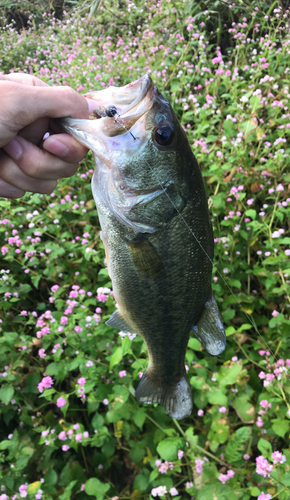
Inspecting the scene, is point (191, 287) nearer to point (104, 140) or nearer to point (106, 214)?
point (106, 214)

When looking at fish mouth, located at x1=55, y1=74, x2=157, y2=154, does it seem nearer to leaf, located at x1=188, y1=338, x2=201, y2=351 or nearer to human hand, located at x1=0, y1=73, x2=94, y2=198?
human hand, located at x1=0, y1=73, x2=94, y2=198

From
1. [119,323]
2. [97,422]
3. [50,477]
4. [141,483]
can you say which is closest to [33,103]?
[119,323]

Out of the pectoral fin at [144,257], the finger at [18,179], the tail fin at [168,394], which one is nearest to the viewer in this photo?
the pectoral fin at [144,257]

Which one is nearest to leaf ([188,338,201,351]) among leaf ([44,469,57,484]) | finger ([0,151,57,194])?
leaf ([44,469,57,484])

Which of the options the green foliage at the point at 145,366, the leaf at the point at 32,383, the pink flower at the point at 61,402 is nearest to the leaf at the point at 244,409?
the green foliage at the point at 145,366

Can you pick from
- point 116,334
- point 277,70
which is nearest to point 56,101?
point 116,334

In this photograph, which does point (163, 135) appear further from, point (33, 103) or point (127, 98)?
point (33, 103)

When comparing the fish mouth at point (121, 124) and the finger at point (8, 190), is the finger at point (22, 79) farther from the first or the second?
the finger at point (8, 190)
